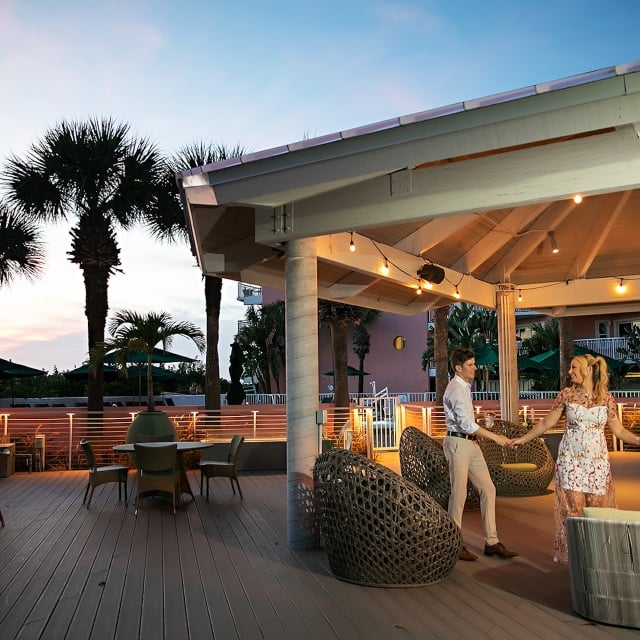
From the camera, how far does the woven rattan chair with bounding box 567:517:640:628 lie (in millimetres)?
3828

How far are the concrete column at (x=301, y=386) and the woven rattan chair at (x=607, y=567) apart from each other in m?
2.50

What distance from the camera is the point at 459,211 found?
203 inches

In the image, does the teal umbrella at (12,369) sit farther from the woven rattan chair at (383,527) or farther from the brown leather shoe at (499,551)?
the brown leather shoe at (499,551)

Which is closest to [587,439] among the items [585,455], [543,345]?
[585,455]

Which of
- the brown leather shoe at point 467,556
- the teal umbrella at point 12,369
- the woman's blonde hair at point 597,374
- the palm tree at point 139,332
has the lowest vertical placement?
the brown leather shoe at point 467,556

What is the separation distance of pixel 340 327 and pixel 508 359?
847 centimetres

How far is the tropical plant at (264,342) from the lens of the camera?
1246 inches

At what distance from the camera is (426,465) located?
6.96 m

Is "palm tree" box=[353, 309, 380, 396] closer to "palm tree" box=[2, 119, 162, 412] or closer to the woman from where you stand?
"palm tree" box=[2, 119, 162, 412]

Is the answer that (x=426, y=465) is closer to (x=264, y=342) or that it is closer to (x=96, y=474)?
(x=96, y=474)

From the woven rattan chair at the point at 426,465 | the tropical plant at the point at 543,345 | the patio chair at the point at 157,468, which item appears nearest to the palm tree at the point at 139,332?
the patio chair at the point at 157,468

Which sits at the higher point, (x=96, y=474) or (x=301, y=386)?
(x=301, y=386)

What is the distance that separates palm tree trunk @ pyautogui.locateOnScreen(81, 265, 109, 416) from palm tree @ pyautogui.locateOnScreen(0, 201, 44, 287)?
7.90 ft

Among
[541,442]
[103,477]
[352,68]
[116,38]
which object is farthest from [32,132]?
[541,442]
